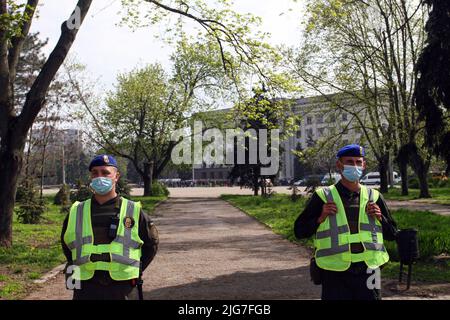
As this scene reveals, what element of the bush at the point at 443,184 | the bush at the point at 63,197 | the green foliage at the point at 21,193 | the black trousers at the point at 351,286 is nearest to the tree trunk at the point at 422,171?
the bush at the point at 443,184

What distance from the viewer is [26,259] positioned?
10.8 metres

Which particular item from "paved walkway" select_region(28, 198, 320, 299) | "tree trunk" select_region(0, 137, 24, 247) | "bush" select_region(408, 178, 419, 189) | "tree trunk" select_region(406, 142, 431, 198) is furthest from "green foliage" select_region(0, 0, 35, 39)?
"bush" select_region(408, 178, 419, 189)

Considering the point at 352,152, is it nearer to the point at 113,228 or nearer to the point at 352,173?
the point at 352,173

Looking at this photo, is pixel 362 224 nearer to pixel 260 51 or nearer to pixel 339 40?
pixel 260 51

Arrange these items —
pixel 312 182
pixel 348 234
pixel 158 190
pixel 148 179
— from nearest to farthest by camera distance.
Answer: pixel 348 234 → pixel 312 182 → pixel 158 190 → pixel 148 179

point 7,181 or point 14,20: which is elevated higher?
point 14,20

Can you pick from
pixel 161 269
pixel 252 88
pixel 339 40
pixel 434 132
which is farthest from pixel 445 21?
pixel 339 40

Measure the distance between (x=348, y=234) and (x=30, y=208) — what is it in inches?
660

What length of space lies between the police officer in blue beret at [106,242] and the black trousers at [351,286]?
1405 millimetres

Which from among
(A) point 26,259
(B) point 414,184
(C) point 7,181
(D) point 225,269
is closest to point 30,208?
(C) point 7,181

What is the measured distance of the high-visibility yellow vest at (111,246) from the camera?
13.1ft

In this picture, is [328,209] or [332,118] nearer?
[328,209]

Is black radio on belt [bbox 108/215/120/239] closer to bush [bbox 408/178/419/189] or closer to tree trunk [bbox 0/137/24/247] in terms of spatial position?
tree trunk [bbox 0/137/24/247]

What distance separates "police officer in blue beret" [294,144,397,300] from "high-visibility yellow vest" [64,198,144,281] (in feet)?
4.22
